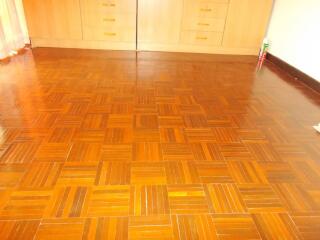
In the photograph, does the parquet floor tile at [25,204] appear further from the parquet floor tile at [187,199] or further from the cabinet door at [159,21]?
the cabinet door at [159,21]

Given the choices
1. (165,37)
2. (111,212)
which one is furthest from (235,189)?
(165,37)

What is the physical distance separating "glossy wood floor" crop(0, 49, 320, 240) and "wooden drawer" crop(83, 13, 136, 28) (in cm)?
127

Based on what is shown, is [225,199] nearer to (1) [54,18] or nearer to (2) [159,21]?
(2) [159,21]

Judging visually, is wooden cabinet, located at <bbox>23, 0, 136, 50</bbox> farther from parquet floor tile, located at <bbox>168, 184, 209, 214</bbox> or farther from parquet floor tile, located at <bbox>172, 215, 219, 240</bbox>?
parquet floor tile, located at <bbox>172, 215, 219, 240</bbox>

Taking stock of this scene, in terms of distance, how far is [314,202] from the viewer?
1521 mm

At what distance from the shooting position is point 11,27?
12.5 ft

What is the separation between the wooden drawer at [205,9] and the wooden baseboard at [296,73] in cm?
107

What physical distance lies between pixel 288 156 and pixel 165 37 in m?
3.06

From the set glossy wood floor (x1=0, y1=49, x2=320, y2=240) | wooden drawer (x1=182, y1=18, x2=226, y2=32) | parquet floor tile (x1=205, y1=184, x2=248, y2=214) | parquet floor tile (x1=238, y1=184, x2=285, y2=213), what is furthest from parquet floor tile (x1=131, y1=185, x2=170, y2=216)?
wooden drawer (x1=182, y1=18, x2=226, y2=32)

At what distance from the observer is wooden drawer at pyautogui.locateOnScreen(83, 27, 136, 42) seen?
4188 mm

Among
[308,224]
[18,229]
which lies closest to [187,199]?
[308,224]

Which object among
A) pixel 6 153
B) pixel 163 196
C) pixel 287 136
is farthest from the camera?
pixel 287 136

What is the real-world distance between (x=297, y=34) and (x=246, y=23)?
958 mm

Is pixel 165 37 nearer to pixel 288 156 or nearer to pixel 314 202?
pixel 288 156
